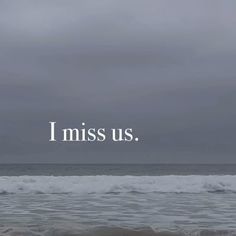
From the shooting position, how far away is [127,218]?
11953 millimetres

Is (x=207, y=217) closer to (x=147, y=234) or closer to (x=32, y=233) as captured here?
(x=147, y=234)

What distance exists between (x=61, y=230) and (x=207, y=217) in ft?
17.1

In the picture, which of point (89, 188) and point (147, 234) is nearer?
point (147, 234)

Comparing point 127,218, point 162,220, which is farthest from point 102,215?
point 162,220

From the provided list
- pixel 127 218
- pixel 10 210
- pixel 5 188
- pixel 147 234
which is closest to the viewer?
pixel 147 234

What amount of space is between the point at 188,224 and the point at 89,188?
534 inches

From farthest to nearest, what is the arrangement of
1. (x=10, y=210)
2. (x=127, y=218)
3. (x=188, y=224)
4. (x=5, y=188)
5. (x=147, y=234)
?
(x=5, y=188) → (x=10, y=210) → (x=127, y=218) → (x=188, y=224) → (x=147, y=234)

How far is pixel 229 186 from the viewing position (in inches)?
1066

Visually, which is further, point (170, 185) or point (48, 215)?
point (170, 185)

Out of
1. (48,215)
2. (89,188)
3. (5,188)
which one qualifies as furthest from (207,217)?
(5,188)

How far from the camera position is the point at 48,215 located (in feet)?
40.9

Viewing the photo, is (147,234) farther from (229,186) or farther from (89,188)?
(229,186)

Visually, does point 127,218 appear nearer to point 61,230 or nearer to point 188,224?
point 188,224

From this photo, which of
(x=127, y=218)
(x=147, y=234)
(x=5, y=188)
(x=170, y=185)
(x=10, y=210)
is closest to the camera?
(x=147, y=234)
